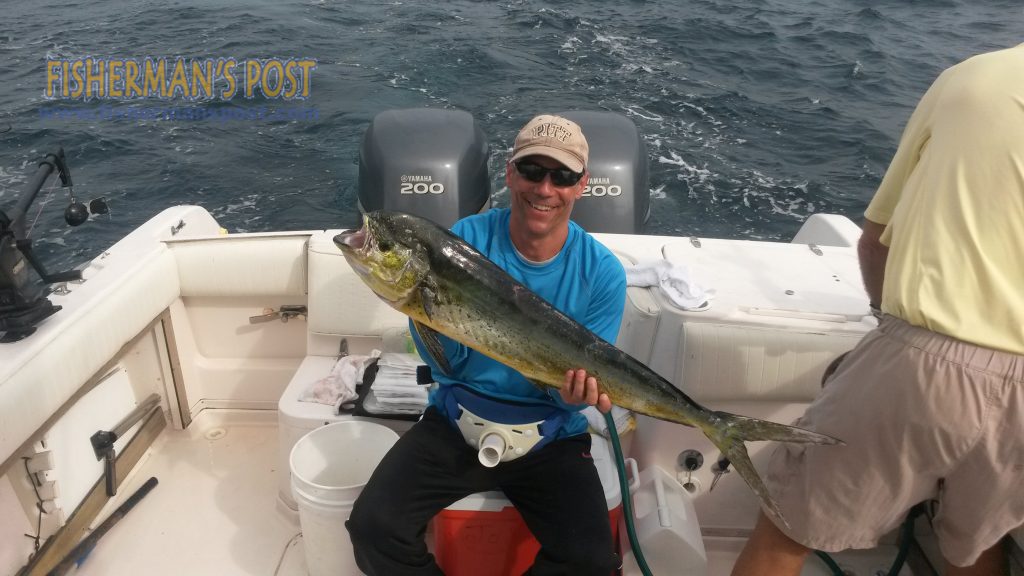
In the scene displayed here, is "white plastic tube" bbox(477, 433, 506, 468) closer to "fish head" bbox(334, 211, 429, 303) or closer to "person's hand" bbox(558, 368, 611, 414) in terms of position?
"person's hand" bbox(558, 368, 611, 414)

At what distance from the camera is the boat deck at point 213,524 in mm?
3146

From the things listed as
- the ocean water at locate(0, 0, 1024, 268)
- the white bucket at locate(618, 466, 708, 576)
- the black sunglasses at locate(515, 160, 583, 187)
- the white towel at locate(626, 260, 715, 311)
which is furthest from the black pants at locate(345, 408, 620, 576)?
the ocean water at locate(0, 0, 1024, 268)

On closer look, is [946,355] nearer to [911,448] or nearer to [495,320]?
[911,448]

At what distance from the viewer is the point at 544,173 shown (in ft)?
8.01

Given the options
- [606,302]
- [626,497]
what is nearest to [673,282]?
[606,302]

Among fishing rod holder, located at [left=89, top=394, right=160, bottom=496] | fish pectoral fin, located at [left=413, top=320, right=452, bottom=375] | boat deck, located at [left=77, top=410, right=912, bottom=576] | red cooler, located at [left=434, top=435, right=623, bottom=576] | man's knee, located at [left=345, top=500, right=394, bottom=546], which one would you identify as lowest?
boat deck, located at [left=77, top=410, right=912, bottom=576]

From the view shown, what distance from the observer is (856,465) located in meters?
2.27

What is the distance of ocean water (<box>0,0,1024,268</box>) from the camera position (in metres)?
8.65

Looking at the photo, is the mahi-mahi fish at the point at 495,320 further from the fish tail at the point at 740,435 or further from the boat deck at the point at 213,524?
the boat deck at the point at 213,524

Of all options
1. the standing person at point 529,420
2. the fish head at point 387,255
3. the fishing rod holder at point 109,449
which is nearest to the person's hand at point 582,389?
the standing person at point 529,420

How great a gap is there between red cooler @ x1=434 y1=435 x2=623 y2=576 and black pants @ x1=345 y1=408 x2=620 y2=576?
67 mm

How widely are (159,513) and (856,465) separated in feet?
10.6

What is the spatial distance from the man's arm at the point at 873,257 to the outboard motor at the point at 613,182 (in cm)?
230

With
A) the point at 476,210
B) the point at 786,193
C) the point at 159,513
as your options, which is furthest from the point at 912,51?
the point at 159,513
